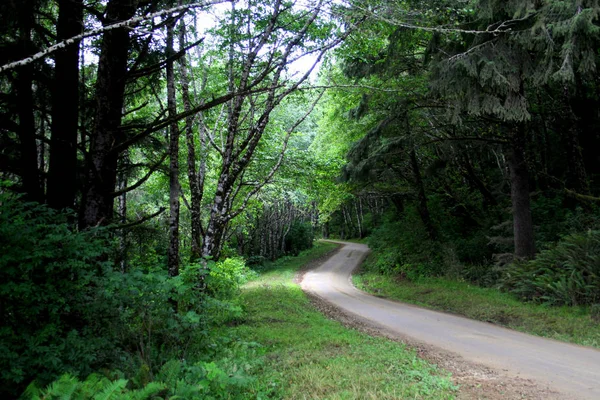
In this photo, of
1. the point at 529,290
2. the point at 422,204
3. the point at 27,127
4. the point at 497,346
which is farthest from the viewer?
the point at 422,204

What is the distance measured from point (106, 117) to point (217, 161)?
11744 millimetres

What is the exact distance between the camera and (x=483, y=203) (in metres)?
19.2

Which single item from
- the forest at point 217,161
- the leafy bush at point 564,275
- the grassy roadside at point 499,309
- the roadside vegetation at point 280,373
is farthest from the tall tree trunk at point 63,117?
the leafy bush at point 564,275

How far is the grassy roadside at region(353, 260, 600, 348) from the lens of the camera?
8.26 m

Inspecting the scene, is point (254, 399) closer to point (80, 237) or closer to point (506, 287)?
→ point (80, 237)

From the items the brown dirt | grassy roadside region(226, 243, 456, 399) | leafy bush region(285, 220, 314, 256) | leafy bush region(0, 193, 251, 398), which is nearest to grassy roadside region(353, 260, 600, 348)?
the brown dirt

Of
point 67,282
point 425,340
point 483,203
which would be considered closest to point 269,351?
point 425,340

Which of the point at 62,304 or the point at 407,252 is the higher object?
the point at 62,304

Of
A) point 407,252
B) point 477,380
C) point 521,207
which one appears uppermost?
point 521,207

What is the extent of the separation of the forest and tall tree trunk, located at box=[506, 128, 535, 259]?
5 centimetres

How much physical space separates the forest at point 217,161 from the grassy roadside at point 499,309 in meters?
0.43

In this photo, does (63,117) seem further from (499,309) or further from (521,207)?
(521,207)

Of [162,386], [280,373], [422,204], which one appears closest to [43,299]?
[162,386]

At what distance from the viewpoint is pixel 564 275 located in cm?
1005
